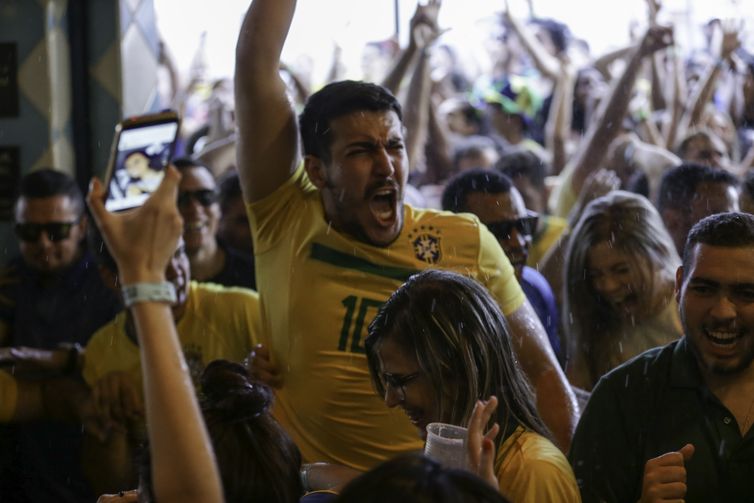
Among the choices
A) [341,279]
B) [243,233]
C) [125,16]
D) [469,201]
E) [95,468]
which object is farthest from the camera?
[125,16]

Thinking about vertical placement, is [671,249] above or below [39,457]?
above

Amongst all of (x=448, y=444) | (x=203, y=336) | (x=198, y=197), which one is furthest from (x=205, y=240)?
(x=448, y=444)

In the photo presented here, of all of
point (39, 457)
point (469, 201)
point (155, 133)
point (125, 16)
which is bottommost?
point (39, 457)

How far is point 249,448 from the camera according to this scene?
2.30m

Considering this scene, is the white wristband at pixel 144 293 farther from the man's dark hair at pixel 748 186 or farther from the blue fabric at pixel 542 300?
the man's dark hair at pixel 748 186

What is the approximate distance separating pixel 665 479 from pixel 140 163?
2.74 m

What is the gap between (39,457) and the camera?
170 inches

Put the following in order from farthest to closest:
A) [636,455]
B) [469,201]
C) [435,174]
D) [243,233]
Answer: [435,174], [243,233], [469,201], [636,455]

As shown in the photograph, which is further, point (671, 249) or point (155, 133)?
point (155, 133)

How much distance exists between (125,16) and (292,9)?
2743mm

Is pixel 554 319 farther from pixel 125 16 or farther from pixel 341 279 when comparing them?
pixel 125 16

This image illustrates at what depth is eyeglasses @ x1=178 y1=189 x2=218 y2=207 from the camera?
5.07 metres

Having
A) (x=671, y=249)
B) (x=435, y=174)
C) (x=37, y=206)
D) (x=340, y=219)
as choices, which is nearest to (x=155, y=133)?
(x=37, y=206)

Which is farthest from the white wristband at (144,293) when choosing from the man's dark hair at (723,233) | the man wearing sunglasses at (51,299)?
the man wearing sunglasses at (51,299)
